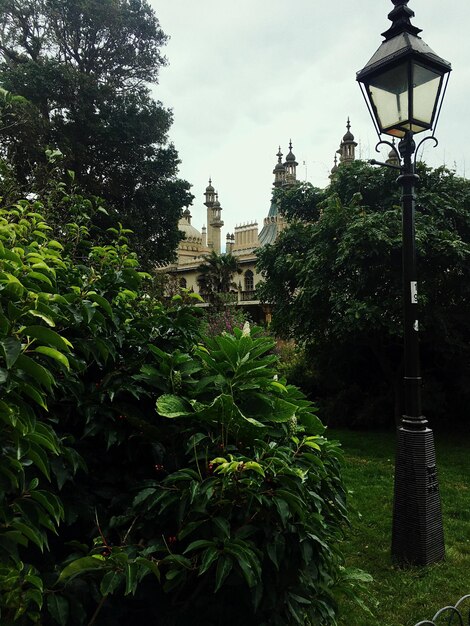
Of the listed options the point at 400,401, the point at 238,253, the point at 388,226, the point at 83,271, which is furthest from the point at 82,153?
the point at 238,253

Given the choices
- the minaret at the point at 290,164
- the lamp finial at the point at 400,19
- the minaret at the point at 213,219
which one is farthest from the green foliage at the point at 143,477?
the minaret at the point at 213,219

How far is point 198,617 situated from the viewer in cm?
212

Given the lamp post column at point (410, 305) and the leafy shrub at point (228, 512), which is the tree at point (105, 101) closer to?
the lamp post column at point (410, 305)

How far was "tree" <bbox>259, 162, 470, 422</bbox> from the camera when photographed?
10859 mm

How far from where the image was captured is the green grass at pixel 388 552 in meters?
3.73

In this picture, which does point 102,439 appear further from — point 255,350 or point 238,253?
point 238,253

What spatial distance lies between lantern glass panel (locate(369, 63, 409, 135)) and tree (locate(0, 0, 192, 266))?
17254 mm

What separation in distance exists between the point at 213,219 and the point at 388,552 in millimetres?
55264

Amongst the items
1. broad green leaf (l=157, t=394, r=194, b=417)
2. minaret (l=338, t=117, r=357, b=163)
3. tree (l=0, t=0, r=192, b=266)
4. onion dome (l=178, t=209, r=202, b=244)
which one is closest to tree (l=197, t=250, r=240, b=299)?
minaret (l=338, t=117, r=357, b=163)

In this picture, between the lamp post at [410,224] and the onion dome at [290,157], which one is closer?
the lamp post at [410,224]

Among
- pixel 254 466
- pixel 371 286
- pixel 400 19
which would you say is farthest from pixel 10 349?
pixel 371 286

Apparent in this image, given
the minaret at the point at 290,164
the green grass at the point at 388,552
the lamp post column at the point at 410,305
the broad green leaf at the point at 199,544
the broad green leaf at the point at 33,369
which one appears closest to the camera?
the broad green leaf at the point at 33,369

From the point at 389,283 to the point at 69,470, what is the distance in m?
10.6

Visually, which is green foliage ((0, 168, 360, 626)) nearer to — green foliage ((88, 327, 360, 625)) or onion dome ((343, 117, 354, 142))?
green foliage ((88, 327, 360, 625))
